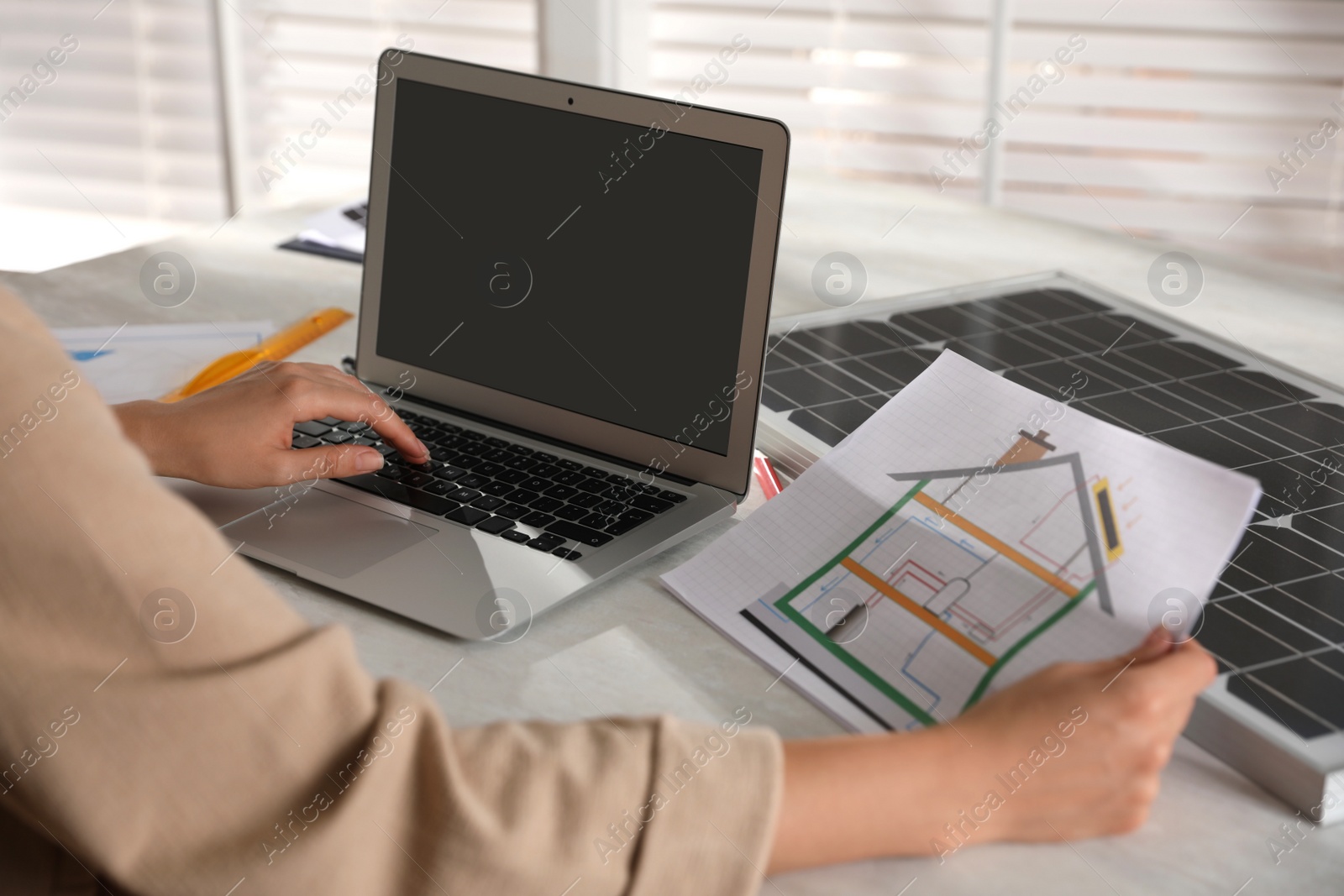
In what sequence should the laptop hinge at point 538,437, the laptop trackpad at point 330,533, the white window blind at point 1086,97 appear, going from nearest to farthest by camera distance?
the laptop trackpad at point 330,533 < the laptop hinge at point 538,437 < the white window blind at point 1086,97

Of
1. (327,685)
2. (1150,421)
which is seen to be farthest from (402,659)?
(1150,421)

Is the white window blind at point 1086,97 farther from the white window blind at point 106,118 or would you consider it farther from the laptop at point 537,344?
the laptop at point 537,344

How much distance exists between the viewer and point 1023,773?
24.7 inches

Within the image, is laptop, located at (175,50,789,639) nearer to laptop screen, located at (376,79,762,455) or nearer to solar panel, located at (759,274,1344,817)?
laptop screen, located at (376,79,762,455)

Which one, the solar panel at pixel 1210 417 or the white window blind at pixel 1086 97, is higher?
the white window blind at pixel 1086 97

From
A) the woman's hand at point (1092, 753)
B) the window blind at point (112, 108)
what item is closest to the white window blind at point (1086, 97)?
the window blind at point (112, 108)

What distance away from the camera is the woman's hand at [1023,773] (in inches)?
24.4


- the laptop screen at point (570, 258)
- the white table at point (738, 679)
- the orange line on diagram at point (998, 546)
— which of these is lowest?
the white table at point (738, 679)

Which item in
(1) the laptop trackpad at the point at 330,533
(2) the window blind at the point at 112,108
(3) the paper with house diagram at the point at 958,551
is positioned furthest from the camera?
(2) the window blind at the point at 112,108

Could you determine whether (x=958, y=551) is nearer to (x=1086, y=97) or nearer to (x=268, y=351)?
(x=268, y=351)

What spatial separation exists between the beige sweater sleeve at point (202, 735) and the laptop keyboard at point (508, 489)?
308 millimetres

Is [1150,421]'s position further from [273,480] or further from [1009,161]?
[1009,161]

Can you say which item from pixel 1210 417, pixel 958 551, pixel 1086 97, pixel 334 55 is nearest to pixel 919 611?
pixel 958 551

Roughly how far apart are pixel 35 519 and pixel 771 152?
0.59 metres
